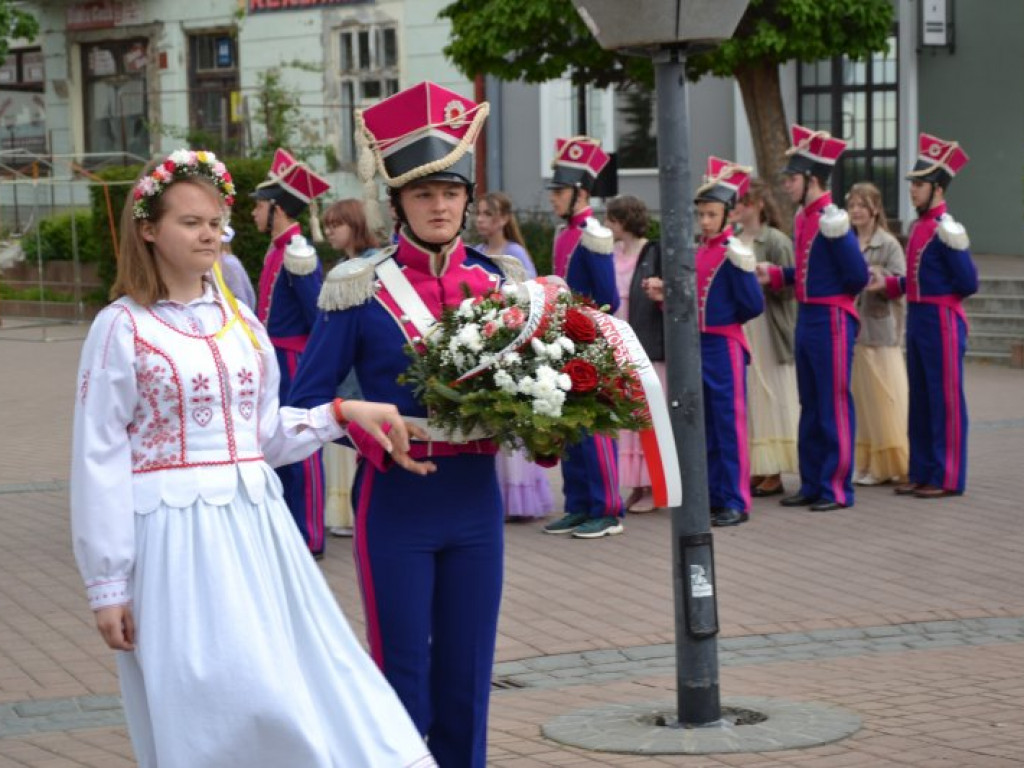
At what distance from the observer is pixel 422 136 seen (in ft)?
16.5

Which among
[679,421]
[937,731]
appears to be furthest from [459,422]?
[937,731]

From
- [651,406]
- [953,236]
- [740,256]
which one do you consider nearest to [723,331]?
[740,256]

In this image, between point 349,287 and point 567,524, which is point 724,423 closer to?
point 567,524

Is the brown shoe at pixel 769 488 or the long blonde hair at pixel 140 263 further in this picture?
the brown shoe at pixel 769 488

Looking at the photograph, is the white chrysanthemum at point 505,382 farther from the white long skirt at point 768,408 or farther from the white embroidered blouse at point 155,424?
the white long skirt at point 768,408

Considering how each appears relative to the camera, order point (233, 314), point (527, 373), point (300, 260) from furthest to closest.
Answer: point (300, 260), point (233, 314), point (527, 373)

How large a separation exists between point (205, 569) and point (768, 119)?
1927 centimetres

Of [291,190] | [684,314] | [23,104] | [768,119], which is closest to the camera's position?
[684,314]

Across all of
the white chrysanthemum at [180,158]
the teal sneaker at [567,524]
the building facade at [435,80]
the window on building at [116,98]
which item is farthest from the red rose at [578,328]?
the window on building at [116,98]

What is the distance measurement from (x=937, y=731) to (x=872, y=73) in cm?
2186

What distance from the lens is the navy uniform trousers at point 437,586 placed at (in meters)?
4.99

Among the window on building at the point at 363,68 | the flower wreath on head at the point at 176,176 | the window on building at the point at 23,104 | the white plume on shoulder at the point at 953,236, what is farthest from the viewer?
the window on building at the point at 23,104

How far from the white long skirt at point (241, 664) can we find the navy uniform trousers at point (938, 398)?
7.82m

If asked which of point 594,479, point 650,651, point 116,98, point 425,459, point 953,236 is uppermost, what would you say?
point 116,98
